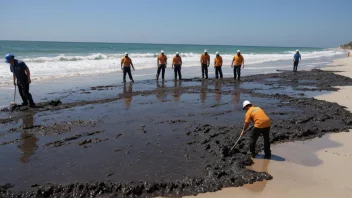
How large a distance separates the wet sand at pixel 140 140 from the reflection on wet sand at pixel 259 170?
0.45 feet

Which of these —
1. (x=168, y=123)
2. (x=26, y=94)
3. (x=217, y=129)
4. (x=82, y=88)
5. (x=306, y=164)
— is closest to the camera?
(x=306, y=164)

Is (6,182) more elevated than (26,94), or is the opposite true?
(26,94)

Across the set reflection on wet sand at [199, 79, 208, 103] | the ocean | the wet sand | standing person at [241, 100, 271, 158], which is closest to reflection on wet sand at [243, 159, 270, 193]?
the wet sand

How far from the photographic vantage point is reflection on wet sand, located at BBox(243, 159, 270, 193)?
4727 millimetres

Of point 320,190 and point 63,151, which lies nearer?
point 320,190

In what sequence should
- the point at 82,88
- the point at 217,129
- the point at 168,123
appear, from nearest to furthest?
the point at 217,129
the point at 168,123
the point at 82,88

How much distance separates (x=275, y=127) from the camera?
25.5ft

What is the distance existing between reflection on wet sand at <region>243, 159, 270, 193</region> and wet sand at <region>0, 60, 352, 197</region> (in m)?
0.14

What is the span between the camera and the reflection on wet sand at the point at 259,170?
15.5 feet

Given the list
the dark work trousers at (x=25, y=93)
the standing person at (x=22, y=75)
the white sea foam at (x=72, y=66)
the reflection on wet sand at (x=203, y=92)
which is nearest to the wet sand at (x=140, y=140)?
the reflection on wet sand at (x=203, y=92)

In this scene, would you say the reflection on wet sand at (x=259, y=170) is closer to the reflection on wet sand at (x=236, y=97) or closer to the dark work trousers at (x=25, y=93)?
the reflection on wet sand at (x=236, y=97)

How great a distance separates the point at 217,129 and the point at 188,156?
6.04ft

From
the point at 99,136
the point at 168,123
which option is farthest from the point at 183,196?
the point at 168,123

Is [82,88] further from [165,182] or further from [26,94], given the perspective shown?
[165,182]
